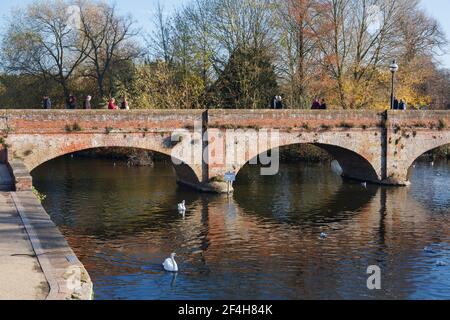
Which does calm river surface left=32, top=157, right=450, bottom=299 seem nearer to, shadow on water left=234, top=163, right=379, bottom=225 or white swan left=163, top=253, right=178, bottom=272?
shadow on water left=234, top=163, right=379, bottom=225

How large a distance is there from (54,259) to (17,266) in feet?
2.21

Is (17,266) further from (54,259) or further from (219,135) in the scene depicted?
(219,135)

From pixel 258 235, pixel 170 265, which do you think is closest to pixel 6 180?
pixel 170 265

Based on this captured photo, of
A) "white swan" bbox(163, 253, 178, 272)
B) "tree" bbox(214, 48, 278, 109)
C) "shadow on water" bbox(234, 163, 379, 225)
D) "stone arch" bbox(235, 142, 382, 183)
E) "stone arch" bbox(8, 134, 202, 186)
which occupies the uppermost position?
"tree" bbox(214, 48, 278, 109)

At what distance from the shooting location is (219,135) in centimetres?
2598

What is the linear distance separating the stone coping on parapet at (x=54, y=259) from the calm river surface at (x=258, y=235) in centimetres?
173

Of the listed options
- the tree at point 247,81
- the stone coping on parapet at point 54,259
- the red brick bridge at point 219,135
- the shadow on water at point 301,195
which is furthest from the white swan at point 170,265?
the tree at point 247,81

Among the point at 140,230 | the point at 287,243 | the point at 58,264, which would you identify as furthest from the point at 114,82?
the point at 58,264

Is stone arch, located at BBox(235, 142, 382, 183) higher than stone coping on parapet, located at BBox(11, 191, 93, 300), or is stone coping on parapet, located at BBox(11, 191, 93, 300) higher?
stone arch, located at BBox(235, 142, 382, 183)

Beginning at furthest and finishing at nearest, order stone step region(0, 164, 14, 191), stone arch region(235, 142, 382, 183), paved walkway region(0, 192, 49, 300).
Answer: stone arch region(235, 142, 382, 183) → stone step region(0, 164, 14, 191) → paved walkway region(0, 192, 49, 300)

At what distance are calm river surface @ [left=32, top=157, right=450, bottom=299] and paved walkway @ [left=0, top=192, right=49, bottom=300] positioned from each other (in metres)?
2.13

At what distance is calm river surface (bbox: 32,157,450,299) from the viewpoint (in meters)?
14.0

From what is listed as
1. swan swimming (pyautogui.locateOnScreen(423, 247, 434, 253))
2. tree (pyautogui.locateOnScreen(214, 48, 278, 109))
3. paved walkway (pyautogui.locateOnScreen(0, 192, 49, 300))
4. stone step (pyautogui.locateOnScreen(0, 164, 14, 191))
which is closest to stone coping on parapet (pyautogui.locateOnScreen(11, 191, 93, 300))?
paved walkway (pyautogui.locateOnScreen(0, 192, 49, 300))
